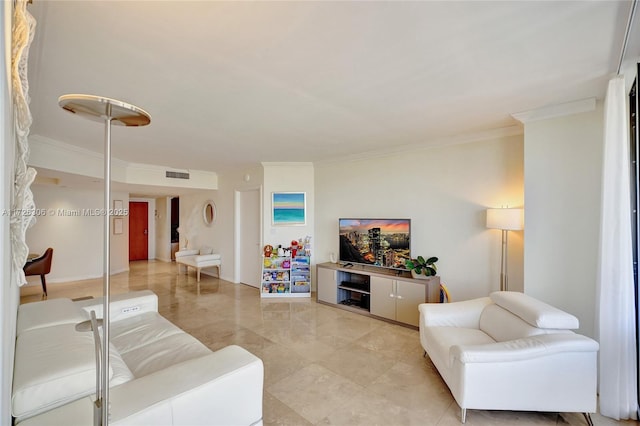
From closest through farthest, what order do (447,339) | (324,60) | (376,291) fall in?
(324,60) < (447,339) < (376,291)

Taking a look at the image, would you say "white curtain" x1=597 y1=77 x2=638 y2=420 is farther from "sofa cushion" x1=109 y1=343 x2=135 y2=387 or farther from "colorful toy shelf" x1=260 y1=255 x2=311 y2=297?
"colorful toy shelf" x1=260 y1=255 x2=311 y2=297

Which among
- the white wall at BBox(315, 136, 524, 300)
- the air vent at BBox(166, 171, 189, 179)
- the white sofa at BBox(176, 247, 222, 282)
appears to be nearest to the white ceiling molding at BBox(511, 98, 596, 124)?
the white wall at BBox(315, 136, 524, 300)

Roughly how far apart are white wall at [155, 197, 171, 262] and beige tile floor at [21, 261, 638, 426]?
143 inches

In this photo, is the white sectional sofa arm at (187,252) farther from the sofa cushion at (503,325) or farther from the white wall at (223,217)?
the sofa cushion at (503,325)

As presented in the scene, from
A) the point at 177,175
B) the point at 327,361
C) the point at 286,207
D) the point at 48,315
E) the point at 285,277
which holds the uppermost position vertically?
the point at 177,175

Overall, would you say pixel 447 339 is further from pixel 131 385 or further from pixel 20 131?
pixel 20 131

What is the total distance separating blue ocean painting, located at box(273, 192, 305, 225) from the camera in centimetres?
529

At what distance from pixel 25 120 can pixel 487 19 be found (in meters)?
2.16

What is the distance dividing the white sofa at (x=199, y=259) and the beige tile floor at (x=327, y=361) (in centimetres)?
80

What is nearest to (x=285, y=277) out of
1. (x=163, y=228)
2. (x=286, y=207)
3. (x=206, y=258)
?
(x=286, y=207)

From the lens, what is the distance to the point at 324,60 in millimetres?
1894

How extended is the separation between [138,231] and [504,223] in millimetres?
9799

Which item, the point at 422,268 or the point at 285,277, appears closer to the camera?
the point at 422,268

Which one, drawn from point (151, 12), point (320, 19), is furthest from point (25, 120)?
point (320, 19)
